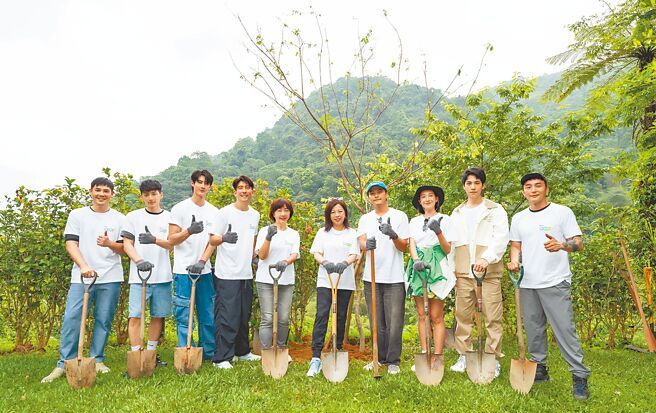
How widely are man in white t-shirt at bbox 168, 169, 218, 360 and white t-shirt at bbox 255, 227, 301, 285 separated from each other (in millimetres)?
615

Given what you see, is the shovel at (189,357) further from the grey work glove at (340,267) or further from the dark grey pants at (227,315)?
the grey work glove at (340,267)

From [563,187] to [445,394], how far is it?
186 inches

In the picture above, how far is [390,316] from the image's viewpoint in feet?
15.8

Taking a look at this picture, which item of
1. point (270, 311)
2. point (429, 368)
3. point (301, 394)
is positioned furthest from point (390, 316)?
point (270, 311)

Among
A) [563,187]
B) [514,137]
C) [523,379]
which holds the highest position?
[514,137]

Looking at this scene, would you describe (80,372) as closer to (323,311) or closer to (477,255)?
(323,311)

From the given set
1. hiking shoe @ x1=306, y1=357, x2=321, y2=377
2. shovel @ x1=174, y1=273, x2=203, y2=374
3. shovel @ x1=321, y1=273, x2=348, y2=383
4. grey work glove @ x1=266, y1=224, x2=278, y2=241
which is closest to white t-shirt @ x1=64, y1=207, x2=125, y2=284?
shovel @ x1=174, y1=273, x2=203, y2=374

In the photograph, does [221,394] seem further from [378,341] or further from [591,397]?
[591,397]

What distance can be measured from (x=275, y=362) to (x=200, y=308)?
1203 mm

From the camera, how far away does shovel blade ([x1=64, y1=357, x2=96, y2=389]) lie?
4289mm

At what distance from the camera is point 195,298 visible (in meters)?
5.18

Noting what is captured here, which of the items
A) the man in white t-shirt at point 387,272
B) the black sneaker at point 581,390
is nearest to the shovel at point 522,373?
the black sneaker at point 581,390

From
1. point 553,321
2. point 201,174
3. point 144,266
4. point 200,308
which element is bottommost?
point 553,321

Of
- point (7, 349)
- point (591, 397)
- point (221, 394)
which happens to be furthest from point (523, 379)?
point (7, 349)
